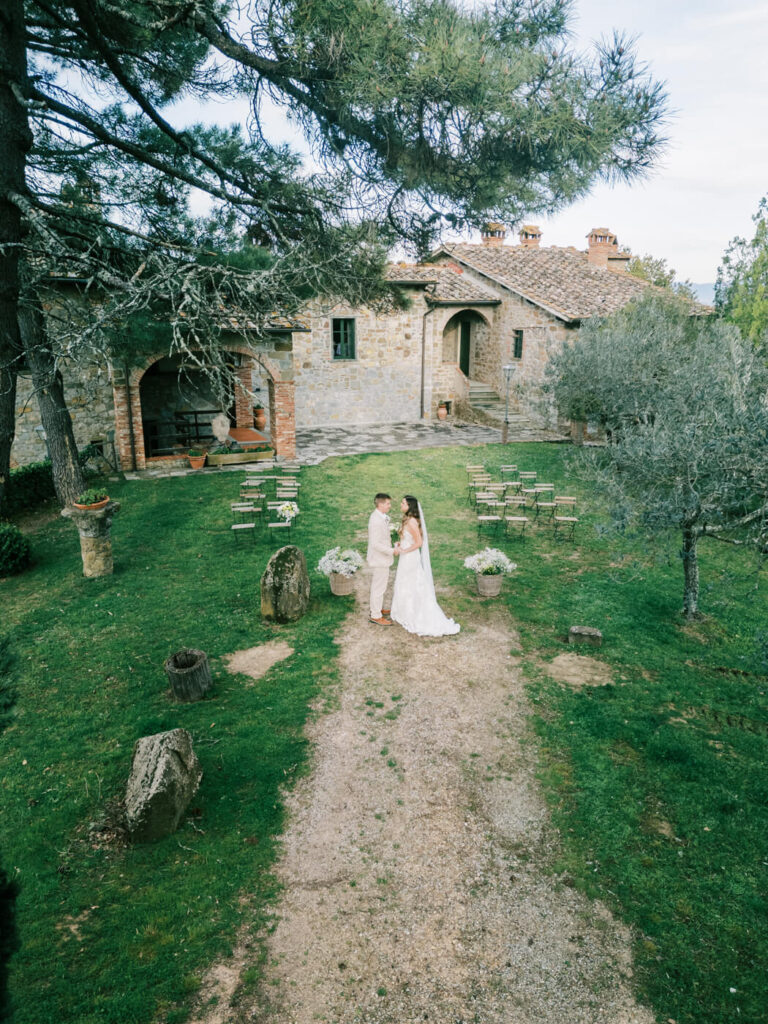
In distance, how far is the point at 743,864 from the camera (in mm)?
4953

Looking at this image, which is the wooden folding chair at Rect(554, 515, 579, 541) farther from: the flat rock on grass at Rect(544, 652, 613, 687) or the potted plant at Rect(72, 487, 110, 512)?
the potted plant at Rect(72, 487, 110, 512)

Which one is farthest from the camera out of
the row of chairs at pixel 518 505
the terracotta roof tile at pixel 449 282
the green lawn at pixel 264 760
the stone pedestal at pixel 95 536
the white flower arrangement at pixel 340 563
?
the terracotta roof tile at pixel 449 282

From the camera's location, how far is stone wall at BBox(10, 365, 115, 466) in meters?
15.8

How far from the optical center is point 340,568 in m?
9.57

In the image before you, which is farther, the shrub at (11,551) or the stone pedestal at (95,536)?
the shrub at (11,551)

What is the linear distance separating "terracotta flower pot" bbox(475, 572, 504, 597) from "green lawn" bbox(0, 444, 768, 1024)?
26cm

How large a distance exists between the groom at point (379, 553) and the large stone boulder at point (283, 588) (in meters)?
1.10

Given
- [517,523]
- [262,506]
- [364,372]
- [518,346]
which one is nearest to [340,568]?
[262,506]

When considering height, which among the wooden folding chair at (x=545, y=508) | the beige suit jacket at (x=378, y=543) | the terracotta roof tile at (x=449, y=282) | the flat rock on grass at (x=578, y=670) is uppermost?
the terracotta roof tile at (x=449, y=282)

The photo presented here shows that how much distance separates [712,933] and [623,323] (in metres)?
15.3

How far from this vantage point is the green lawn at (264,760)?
418 centimetres

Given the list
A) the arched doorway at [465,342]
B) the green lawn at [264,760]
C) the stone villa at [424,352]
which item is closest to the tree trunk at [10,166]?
the green lawn at [264,760]

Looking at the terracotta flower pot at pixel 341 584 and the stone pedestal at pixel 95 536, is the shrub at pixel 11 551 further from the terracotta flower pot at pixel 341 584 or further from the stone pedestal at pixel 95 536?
the terracotta flower pot at pixel 341 584

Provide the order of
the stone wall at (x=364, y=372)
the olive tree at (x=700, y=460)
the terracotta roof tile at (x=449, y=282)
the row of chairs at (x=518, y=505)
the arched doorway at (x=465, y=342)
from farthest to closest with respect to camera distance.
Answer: the arched doorway at (x=465, y=342)
the terracotta roof tile at (x=449, y=282)
the stone wall at (x=364, y=372)
the row of chairs at (x=518, y=505)
the olive tree at (x=700, y=460)
